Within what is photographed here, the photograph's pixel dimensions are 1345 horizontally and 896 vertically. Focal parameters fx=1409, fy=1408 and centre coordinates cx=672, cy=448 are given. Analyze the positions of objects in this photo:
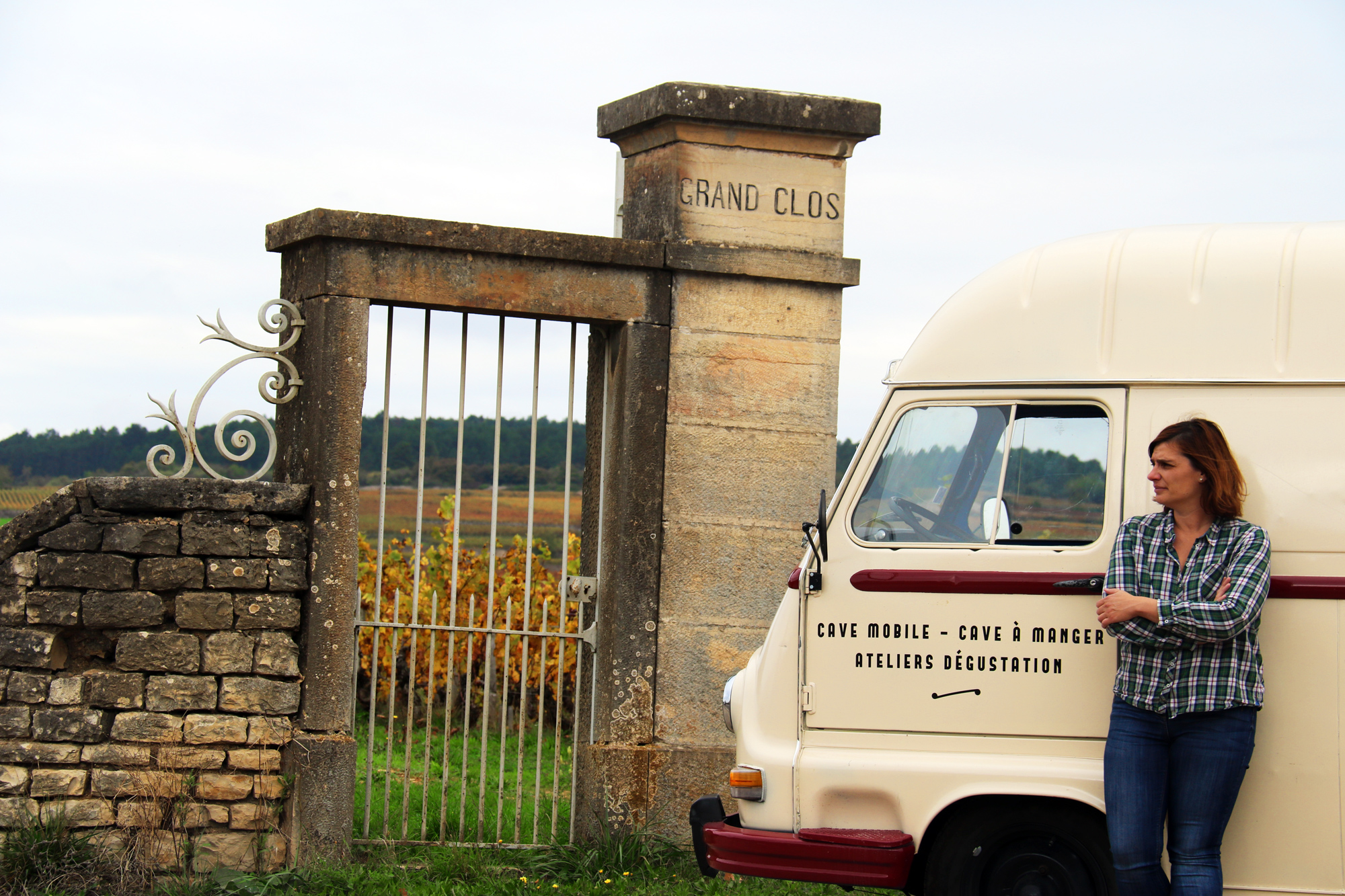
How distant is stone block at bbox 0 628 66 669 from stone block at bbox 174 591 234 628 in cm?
52

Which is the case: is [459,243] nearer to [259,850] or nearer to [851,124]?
[851,124]

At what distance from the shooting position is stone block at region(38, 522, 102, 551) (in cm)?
595

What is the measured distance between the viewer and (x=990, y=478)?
4578mm

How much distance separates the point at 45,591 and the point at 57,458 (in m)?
10.4

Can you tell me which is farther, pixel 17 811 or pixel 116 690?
pixel 116 690

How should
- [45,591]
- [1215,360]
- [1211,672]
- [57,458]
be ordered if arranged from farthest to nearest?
[57,458] → [45,591] → [1215,360] → [1211,672]

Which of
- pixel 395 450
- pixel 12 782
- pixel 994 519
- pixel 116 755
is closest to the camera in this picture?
pixel 994 519

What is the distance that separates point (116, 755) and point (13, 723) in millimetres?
438

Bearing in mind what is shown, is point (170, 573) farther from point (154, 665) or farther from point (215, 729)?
point (215, 729)

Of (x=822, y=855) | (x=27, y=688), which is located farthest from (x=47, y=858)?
(x=822, y=855)

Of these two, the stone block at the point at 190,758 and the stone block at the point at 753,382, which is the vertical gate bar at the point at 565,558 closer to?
the stone block at the point at 753,382

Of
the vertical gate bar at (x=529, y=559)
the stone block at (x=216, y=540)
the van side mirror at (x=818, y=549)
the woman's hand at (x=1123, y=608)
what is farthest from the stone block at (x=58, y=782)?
the woman's hand at (x=1123, y=608)

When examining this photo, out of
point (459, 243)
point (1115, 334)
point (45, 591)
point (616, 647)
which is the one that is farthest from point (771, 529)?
point (45, 591)

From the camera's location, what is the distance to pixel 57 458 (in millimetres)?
15453
